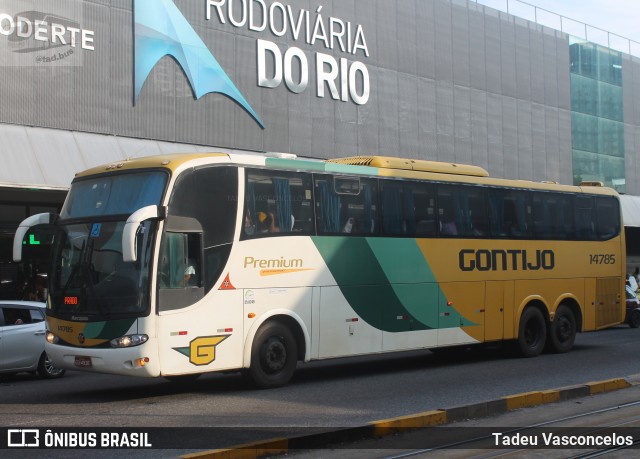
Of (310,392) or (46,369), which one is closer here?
(310,392)

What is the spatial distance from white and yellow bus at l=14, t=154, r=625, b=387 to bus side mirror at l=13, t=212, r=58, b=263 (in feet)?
0.10

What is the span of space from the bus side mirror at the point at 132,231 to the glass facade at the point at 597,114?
34.8 metres

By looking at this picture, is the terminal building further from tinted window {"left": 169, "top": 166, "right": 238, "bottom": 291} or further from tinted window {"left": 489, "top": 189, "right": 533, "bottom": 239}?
tinted window {"left": 489, "top": 189, "right": 533, "bottom": 239}

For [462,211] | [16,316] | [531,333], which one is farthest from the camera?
[531,333]

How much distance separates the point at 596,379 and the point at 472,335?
315 cm

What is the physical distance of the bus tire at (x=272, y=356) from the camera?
1303 centimetres

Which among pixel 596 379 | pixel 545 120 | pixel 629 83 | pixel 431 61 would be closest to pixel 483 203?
pixel 596 379

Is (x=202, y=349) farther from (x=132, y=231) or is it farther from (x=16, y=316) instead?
(x=16, y=316)

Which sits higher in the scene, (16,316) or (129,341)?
(16,316)

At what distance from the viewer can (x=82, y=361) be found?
12.0 m

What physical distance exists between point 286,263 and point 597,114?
34.9m

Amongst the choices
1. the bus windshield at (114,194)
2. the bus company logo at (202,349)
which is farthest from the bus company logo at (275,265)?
the bus windshield at (114,194)

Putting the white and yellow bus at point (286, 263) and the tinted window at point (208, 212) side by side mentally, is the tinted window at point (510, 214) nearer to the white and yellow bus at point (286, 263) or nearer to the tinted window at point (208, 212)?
the white and yellow bus at point (286, 263)

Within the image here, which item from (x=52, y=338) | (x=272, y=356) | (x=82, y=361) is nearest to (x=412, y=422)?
(x=272, y=356)
